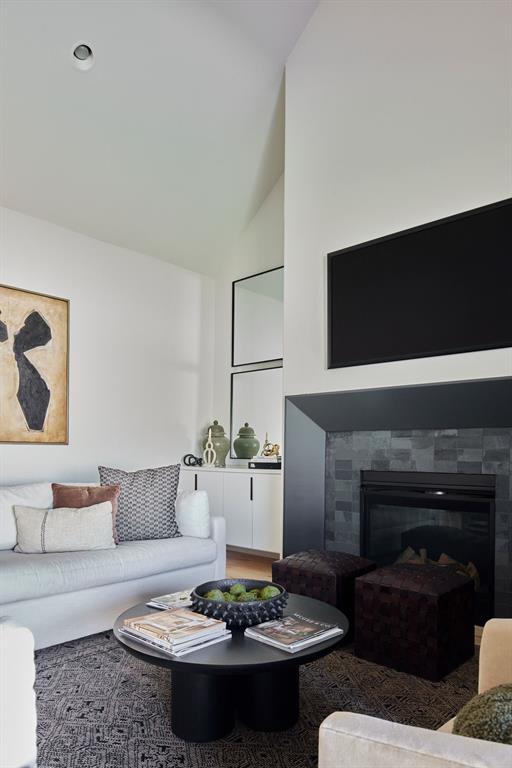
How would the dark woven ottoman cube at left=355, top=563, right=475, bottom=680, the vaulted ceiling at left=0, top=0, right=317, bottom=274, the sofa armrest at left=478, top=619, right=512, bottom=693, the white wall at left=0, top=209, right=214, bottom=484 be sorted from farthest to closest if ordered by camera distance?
the white wall at left=0, top=209, right=214, bottom=484 → the vaulted ceiling at left=0, top=0, right=317, bottom=274 → the dark woven ottoman cube at left=355, top=563, right=475, bottom=680 → the sofa armrest at left=478, top=619, right=512, bottom=693

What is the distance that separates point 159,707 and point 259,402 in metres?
3.33

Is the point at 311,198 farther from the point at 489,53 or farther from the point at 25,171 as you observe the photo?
the point at 25,171

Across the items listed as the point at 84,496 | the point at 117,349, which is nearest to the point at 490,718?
the point at 84,496

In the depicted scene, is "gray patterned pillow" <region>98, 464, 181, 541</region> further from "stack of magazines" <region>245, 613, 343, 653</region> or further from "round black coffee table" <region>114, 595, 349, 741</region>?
"stack of magazines" <region>245, 613, 343, 653</region>

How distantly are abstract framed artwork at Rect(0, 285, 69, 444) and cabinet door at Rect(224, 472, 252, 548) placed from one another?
1.37m

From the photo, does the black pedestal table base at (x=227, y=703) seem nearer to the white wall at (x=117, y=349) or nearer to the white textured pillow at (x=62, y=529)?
the white textured pillow at (x=62, y=529)

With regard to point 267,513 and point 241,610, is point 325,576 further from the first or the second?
point 267,513

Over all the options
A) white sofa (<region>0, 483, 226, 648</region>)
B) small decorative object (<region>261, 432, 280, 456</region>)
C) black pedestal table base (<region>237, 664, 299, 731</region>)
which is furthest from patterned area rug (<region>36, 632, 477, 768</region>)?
small decorative object (<region>261, 432, 280, 456</region>)

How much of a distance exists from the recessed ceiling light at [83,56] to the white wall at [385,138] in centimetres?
134

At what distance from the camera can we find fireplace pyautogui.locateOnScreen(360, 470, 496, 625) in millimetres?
3184

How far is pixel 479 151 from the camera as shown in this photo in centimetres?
307

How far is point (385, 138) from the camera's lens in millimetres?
3510

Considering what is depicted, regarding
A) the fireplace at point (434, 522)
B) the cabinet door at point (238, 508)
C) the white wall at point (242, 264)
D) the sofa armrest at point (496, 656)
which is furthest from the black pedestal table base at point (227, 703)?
the white wall at point (242, 264)

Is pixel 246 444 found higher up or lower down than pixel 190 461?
higher up
